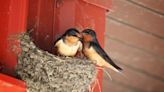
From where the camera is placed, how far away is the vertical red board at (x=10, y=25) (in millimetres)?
4891

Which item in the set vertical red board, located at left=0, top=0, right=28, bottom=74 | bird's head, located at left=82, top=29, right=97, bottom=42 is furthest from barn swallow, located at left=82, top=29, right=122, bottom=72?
vertical red board, located at left=0, top=0, right=28, bottom=74

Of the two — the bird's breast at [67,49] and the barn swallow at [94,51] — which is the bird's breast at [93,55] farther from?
the bird's breast at [67,49]

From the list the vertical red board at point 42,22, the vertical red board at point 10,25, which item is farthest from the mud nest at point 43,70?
the vertical red board at point 42,22

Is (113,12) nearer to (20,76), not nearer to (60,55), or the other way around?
(60,55)

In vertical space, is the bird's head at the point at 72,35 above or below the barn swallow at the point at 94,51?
above

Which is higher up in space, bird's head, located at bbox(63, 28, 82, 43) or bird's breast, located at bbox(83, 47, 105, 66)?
bird's head, located at bbox(63, 28, 82, 43)

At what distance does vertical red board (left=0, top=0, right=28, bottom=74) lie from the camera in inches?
193

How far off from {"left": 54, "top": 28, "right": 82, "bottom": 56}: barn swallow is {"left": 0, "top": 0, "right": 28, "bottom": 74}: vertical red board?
35cm

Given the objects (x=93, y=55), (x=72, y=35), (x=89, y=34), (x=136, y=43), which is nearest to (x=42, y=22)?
(x=72, y=35)

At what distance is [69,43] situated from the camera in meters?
5.29

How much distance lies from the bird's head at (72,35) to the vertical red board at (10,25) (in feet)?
1.18

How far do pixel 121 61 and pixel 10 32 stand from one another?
1.48m

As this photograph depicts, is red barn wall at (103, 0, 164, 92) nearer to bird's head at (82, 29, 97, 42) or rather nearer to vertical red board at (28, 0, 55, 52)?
bird's head at (82, 29, 97, 42)

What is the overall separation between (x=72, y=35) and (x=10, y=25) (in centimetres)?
46
